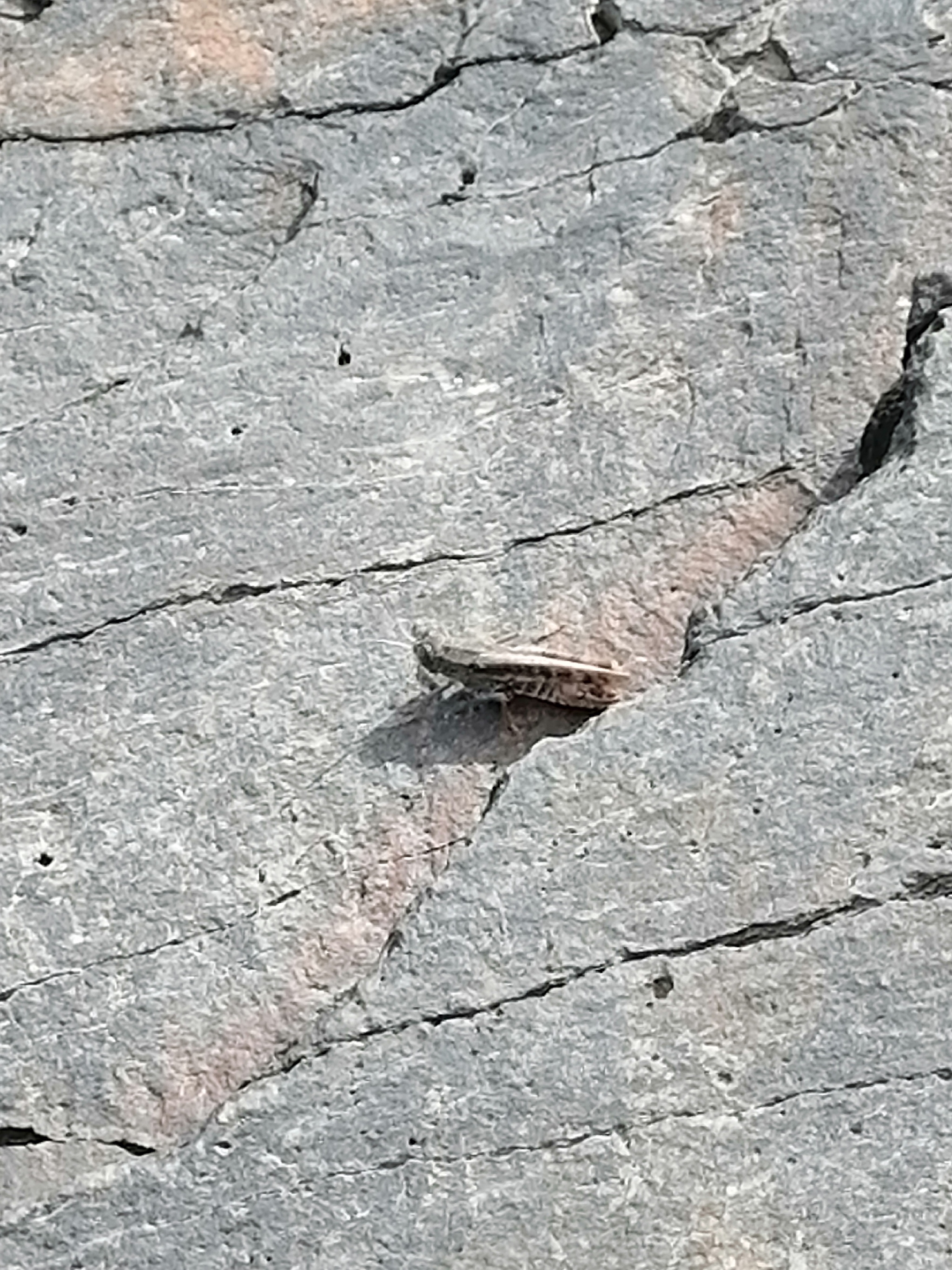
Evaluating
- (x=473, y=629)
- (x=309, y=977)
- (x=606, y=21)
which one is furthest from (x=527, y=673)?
(x=606, y=21)

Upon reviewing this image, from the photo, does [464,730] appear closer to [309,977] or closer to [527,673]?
[527,673]

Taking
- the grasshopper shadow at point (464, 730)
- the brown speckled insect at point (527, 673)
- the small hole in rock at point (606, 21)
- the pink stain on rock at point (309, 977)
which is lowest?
the pink stain on rock at point (309, 977)

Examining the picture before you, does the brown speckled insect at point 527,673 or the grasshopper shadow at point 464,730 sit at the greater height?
the brown speckled insect at point 527,673

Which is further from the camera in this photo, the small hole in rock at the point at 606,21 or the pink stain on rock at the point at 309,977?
the small hole in rock at the point at 606,21

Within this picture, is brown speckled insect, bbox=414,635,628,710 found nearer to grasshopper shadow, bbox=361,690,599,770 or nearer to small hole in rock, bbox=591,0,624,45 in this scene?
grasshopper shadow, bbox=361,690,599,770

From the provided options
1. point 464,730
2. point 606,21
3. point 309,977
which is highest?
point 606,21

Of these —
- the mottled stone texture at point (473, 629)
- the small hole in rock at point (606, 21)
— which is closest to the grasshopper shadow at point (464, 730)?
the mottled stone texture at point (473, 629)

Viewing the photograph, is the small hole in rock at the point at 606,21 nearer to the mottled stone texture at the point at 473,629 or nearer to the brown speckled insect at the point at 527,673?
the mottled stone texture at the point at 473,629
